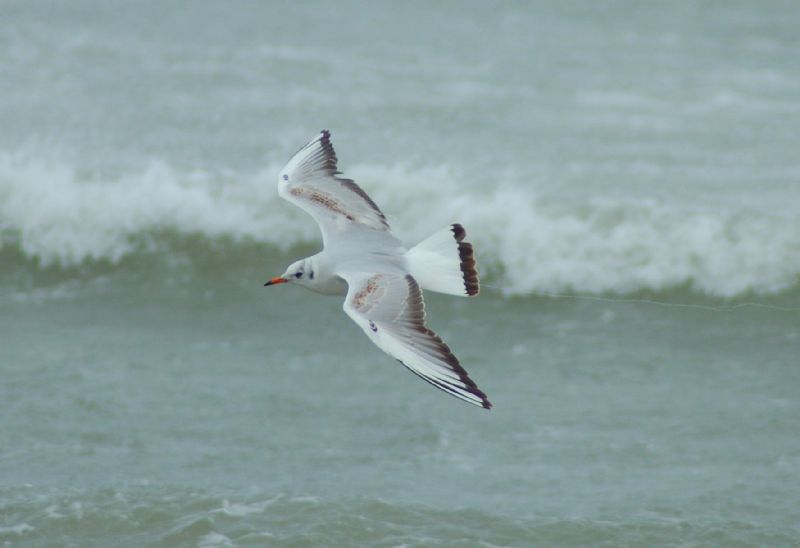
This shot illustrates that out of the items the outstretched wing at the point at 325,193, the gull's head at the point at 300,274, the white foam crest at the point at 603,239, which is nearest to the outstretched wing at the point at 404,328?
the gull's head at the point at 300,274

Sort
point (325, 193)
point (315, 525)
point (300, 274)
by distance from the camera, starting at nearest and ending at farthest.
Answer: point (300, 274)
point (315, 525)
point (325, 193)

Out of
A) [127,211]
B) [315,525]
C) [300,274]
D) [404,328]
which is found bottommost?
[315,525]

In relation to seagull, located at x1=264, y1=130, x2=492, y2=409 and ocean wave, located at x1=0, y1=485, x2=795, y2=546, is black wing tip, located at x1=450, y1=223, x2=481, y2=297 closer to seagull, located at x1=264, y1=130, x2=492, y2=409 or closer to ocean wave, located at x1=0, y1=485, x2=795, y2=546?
seagull, located at x1=264, y1=130, x2=492, y2=409

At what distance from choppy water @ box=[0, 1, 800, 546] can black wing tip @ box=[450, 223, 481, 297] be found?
1.03 meters

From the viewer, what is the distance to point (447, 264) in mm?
5695

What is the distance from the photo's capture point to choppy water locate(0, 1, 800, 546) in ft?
20.5

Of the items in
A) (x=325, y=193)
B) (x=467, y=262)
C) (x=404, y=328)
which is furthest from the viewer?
(x=325, y=193)

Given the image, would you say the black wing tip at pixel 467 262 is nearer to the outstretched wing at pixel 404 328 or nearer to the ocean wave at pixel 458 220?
the outstretched wing at pixel 404 328

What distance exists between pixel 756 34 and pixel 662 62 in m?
0.95

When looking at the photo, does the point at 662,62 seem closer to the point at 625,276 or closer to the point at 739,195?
the point at 739,195

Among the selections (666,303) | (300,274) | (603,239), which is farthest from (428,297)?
(300,274)

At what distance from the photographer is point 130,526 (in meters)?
5.97

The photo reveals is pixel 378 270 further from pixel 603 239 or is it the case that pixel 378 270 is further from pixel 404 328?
pixel 603 239

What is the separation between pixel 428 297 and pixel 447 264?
2.63 m
